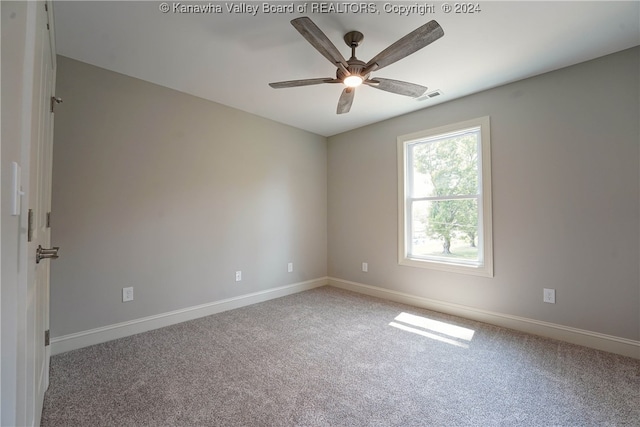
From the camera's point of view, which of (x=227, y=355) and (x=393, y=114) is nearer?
(x=227, y=355)

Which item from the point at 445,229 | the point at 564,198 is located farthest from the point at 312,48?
the point at 564,198

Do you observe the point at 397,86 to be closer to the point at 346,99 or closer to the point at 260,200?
the point at 346,99

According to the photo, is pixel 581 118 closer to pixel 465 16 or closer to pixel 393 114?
pixel 465 16

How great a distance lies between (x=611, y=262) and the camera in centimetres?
225

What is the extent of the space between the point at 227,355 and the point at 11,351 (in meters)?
1.60

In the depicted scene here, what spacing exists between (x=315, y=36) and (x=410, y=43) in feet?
1.92

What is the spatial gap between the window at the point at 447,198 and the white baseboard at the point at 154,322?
184 centimetres

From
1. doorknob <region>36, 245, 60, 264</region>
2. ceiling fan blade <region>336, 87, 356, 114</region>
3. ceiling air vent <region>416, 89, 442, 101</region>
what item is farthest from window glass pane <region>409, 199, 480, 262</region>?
doorknob <region>36, 245, 60, 264</region>

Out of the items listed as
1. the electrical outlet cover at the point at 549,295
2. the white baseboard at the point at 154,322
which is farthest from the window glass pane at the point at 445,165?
the white baseboard at the point at 154,322

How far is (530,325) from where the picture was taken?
2613 mm

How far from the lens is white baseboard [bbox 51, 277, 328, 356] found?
89.0 inches

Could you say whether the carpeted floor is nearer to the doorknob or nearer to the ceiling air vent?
the doorknob

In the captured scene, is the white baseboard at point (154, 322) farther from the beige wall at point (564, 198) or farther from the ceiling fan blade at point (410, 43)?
the ceiling fan blade at point (410, 43)

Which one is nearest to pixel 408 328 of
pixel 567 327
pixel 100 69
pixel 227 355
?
pixel 567 327
